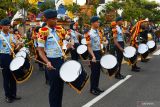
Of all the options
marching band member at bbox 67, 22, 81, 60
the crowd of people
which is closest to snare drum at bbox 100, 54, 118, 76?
the crowd of people

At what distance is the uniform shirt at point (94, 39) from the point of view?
33.2 ft

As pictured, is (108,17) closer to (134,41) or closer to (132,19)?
(132,19)

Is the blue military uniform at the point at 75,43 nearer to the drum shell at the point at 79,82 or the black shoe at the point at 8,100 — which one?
the black shoe at the point at 8,100

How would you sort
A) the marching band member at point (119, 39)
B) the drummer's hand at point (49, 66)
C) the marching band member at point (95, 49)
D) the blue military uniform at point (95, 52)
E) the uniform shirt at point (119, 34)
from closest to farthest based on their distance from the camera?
the drummer's hand at point (49, 66)
the marching band member at point (95, 49)
the blue military uniform at point (95, 52)
the marching band member at point (119, 39)
the uniform shirt at point (119, 34)

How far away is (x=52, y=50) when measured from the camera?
7215 mm

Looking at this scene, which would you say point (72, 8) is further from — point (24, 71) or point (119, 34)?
point (24, 71)

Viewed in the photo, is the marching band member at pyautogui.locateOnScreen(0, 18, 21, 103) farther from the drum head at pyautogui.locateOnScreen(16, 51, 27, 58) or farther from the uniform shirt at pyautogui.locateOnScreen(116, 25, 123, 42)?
the uniform shirt at pyautogui.locateOnScreen(116, 25, 123, 42)

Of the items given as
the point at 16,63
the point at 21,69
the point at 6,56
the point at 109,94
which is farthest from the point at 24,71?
the point at 109,94

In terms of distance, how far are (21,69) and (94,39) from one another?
2.12 m

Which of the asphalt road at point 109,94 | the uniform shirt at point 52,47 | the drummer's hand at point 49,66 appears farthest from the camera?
the asphalt road at point 109,94

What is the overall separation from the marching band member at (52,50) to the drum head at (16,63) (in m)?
1.75

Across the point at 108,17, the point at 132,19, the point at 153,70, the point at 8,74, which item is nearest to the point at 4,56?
the point at 8,74

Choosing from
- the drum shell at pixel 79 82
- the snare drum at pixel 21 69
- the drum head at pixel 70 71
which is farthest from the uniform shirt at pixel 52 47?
the snare drum at pixel 21 69

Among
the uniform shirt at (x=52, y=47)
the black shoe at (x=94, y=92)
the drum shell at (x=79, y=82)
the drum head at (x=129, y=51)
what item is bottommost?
the black shoe at (x=94, y=92)
